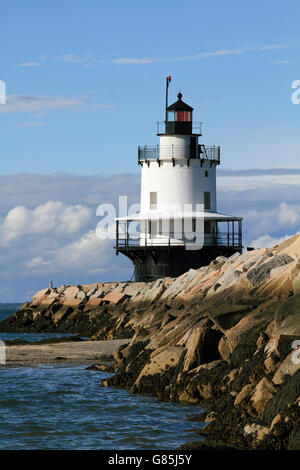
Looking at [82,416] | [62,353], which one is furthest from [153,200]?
[82,416]

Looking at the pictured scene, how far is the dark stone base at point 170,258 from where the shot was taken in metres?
42.0

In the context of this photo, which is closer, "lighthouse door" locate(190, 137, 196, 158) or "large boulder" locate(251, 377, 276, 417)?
"large boulder" locate(251, 377, 276, 417)

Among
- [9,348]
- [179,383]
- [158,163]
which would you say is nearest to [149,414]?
[179,383]

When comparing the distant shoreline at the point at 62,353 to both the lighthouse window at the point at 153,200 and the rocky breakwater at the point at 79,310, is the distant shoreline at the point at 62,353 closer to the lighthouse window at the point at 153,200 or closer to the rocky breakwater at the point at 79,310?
the rocky breakwater at the point at 79,310

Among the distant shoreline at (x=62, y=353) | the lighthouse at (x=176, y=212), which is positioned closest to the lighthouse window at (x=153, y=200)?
the lighthouse at (x=176, y=212)

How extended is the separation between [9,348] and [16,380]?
22.0 ft

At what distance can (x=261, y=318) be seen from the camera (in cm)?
1578

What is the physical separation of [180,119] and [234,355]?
95.5ft

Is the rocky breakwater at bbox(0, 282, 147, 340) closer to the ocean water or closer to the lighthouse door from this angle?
the lighthouse door

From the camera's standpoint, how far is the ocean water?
1352 cm

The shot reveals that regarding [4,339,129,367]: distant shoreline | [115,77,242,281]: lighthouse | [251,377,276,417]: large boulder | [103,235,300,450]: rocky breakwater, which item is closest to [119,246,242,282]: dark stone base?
[115,77,242,281]: lighthouse

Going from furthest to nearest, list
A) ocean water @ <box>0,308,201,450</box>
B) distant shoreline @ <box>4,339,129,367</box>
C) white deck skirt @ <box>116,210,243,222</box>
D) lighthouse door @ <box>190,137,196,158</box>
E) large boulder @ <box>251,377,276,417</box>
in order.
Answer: lighthouse door @ <box>190,137,196,158</box>, white deck skirt @ <box>116,210,243,222</box>, distant shoreline @ <box>4,339,129,367</box>, ocean water @ <box>0,308,201,450</box>, large boulder @ <box>251,377,276,417</box>

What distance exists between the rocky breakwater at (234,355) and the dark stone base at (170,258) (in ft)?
49.0

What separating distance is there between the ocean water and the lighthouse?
71.1 ft
